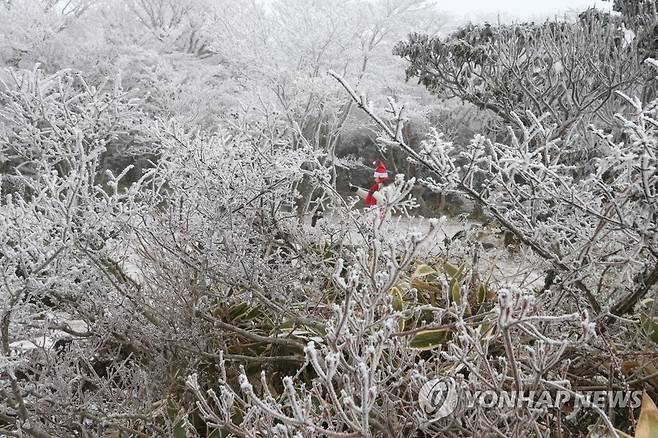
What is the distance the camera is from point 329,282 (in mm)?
2238

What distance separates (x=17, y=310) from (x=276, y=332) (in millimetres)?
801

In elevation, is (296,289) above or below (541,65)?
below

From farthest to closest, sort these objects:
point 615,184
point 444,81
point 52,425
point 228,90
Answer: point 228,90 < point 444,81 < point 52,425 < point 615,184

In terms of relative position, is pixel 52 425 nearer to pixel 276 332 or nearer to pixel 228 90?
pixel 276 332

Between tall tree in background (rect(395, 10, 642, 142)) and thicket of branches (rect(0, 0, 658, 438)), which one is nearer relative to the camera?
thicket of branches (rect(0, 0, 658, 438))

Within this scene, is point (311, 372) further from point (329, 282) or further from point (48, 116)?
point (48, 116)

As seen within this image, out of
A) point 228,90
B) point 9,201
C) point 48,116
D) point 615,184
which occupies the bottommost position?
point 228,90

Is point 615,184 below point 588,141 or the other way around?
the other way around

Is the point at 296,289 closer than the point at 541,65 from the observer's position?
Yes

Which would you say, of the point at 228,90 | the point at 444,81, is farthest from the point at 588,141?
the point at 228,90

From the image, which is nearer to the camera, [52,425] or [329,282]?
[52,425]

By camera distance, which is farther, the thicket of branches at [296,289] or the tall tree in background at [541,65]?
the tall tree in background at [541,65]

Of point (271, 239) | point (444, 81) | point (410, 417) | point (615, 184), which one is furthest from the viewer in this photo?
point (444, 81)

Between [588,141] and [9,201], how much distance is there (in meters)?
5.89
